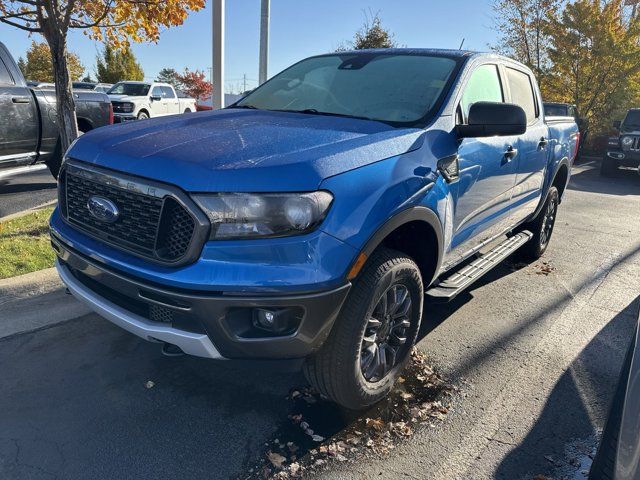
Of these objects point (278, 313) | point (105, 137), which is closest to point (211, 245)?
point (278, 313)

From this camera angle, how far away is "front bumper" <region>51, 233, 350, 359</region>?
1991mm

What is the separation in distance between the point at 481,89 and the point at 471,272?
1324 mm

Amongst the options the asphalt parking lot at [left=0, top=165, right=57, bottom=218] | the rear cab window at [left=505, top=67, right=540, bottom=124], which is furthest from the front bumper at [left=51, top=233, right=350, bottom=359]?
the asphalt parking lot at [left=0, top=165, right=57, bottom=218]

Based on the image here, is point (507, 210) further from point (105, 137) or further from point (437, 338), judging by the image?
point (105, 137)

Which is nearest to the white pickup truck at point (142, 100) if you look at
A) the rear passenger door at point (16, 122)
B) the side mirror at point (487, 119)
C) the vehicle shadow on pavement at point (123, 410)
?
the rear passenger door at point (16, 122)

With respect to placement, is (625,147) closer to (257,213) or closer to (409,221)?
(409,221)

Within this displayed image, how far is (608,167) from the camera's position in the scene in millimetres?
14164

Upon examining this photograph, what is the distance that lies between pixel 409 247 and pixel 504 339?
132 cm

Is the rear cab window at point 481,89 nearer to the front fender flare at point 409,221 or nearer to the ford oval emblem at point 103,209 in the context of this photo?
the front fender flare at point 409,221

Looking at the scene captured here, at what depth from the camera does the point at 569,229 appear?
24.0ft

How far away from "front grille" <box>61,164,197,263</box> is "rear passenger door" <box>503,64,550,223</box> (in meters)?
2.93

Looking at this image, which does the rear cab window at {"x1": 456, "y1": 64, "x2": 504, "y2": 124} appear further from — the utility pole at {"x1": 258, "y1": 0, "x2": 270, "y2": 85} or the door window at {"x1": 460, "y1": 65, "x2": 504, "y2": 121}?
the utility pole at {"x1": 258, "y1": 0, "x2": 270, "y2": 85}

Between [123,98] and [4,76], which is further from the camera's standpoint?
[123,98]

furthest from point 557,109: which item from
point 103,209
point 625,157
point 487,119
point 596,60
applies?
point 103,209
